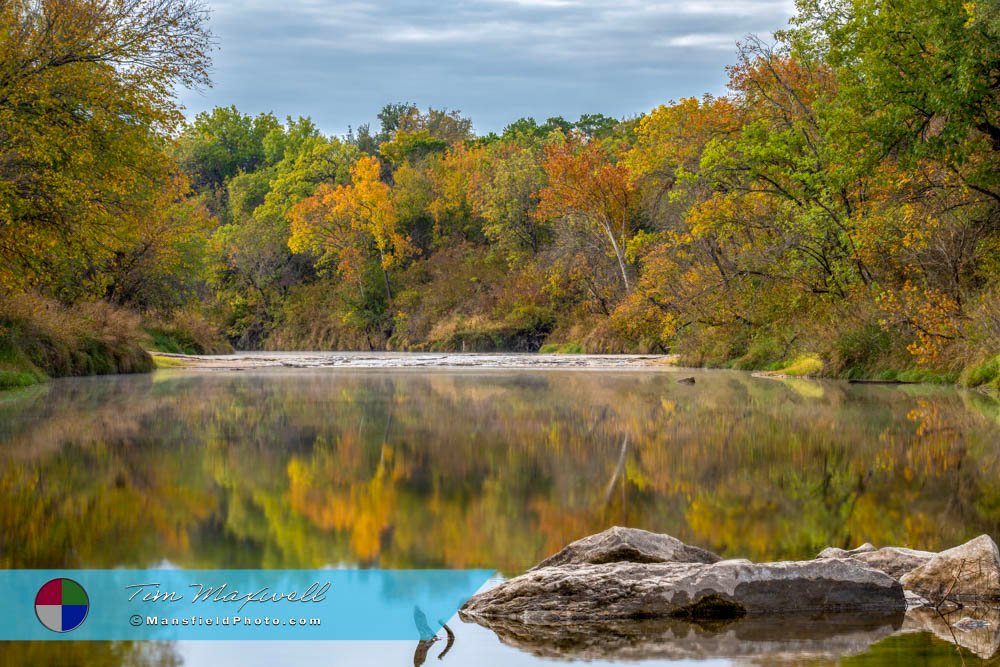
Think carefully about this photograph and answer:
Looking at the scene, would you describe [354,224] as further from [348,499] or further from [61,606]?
[61,606]

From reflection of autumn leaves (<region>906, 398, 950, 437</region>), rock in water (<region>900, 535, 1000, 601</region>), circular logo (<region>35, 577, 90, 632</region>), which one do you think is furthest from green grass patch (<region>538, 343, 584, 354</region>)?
circular logo (<region>35, 577, 90, 632</region>)

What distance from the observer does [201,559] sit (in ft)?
19.7

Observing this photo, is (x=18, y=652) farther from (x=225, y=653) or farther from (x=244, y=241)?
(x=244, y=241)

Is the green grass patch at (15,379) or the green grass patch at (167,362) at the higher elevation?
the green grass patch at (15,379)

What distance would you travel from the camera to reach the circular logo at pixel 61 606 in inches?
186

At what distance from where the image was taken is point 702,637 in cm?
474

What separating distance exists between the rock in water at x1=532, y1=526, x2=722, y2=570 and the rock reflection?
2.21 ft

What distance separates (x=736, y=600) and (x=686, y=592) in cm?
23

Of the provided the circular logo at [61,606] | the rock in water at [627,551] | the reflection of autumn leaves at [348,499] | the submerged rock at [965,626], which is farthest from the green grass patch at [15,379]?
the submerged rock at [965,626]

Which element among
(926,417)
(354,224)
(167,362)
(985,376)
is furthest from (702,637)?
(354,224)

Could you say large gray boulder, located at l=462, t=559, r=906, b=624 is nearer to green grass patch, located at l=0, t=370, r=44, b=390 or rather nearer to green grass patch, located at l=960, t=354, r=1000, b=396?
green grass patch, located at l=960, t=354, r=1000, b=396

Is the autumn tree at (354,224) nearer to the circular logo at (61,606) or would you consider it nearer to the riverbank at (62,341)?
the riverbank at (62,341)

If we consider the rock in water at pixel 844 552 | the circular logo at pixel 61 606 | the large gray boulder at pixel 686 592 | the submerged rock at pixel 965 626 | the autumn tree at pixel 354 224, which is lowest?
the submerged rock at pixel 965 626

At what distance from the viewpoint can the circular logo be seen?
15.5 feet
